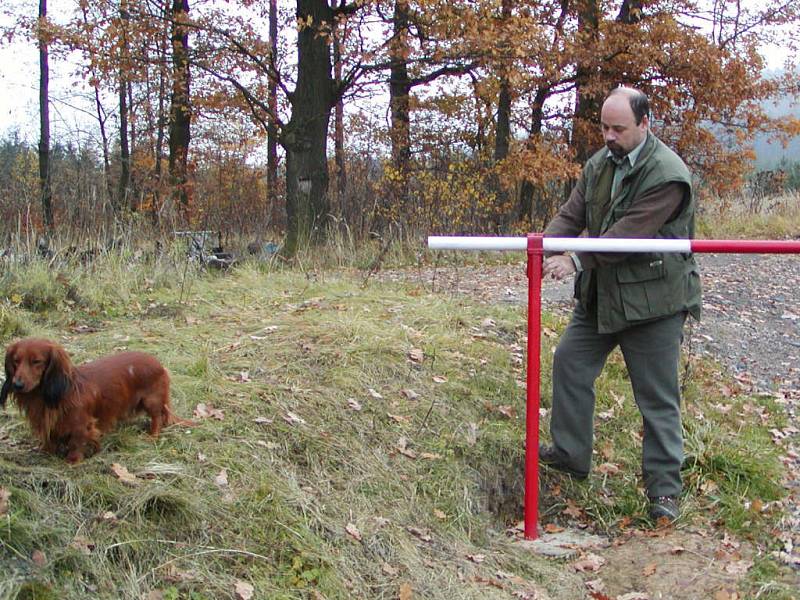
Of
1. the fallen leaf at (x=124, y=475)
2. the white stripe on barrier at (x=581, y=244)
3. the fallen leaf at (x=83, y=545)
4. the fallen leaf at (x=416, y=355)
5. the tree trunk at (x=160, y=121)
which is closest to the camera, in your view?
the fallen leaf at (x=83, y=545)

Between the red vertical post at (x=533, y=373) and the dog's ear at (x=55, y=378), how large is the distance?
232 cm

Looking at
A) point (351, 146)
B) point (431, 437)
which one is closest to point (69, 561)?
point (431, 437)

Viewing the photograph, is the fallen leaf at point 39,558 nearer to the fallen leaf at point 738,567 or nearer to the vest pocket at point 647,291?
the vest pocket at point 647,291

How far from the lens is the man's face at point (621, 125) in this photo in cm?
424

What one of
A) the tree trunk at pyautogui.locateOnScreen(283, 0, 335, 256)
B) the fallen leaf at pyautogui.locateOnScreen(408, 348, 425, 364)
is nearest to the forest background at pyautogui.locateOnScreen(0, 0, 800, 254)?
the tree trunk at pyautogui.locateOnScreen(283, 0, 335, 256)

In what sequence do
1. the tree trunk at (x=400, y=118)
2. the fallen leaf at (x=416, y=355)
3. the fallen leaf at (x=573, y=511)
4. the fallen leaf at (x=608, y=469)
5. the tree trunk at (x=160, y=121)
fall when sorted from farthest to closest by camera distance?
the tree trunk at (x=400, y=118), the tree trunk at (x=160, y=121), the fallen leaf at (x=416, y=355), the fallen leaf at (x=608, y=469), the fallen leaf at (x=573, y=511)

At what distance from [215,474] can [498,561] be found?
1.57 m

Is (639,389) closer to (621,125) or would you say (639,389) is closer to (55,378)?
(621,125)

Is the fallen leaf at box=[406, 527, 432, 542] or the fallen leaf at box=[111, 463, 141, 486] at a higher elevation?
the fallen leaf at box=[111, 463, 141, 486]

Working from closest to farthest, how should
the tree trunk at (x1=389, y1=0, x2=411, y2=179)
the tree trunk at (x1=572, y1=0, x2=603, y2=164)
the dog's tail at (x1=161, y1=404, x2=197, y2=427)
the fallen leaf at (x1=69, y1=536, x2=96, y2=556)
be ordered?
1. the fallen leaf at (x1=69, y1=536, x2=96, y2=556)
2. the dog's tail at (x1=161, y1=404, x2=197, y2=427)
3. the tree trunk at (x1=389, y1=0, x2=411, y2=179)
4. the tree trunk at (x1=572, y1=0, x2=603, y2=164)

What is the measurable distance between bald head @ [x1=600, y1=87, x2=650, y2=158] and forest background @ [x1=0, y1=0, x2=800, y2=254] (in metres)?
6.69

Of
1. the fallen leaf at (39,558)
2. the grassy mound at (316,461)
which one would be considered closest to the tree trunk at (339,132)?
the grassy mound at (316,461)

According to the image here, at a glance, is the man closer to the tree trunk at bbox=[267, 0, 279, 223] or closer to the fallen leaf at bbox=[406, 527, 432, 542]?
the fallen leaf at bbox=[406, 527, 432, 542]

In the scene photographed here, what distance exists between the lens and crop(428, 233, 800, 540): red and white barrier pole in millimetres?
3852
